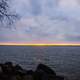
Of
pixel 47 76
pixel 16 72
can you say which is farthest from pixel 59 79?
pixel 16 72

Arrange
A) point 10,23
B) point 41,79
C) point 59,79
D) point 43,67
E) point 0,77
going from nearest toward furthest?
point 10,23 < point 0,77 < point 41,79 < point 59,79 < point 43,67

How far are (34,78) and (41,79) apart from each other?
0.58 meters

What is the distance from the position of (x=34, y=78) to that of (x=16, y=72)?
1342 millimetres

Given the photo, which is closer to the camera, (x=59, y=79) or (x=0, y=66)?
(x=0, y=66)

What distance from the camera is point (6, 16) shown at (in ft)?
46.7

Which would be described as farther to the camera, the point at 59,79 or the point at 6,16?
the point at 59,79

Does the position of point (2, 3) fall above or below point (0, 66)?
above

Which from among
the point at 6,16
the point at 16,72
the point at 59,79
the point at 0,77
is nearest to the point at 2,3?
the point at 6,16

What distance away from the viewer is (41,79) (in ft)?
55.8

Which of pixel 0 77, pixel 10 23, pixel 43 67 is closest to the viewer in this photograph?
pixel 10 23

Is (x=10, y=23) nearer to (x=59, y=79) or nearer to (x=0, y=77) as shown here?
(x=0, y=77)

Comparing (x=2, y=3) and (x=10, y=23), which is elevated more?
(x=2, y=3)

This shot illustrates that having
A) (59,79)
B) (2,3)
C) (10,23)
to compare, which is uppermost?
(2,3)

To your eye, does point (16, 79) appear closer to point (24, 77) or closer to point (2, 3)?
point (24, 77)
